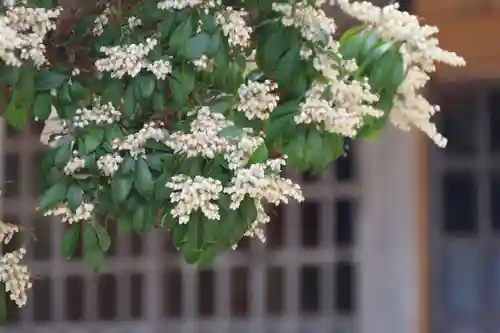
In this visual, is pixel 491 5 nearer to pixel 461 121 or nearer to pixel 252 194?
pixel 461 121

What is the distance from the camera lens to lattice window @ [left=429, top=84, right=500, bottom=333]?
5.15 m

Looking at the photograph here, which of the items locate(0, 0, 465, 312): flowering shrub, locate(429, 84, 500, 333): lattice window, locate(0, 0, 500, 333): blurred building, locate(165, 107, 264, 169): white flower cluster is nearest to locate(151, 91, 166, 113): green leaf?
locate(0, 0, 465, 312): flowering shrub

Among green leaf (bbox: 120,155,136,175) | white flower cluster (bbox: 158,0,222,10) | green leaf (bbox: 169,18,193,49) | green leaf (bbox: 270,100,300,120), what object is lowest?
green leaf (bbox: 120,155,136,175)

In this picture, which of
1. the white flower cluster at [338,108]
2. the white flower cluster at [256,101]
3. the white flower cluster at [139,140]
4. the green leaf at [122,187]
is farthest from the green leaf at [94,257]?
the white flower cluster at [338,108]

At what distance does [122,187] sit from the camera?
2479mm

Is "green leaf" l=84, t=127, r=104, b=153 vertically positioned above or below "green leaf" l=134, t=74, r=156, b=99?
below

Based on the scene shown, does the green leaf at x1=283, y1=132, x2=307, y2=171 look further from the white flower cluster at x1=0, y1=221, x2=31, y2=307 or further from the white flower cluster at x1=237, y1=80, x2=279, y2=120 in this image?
the white flower cluster at x1=0, y1=221, x2=31, y2=307

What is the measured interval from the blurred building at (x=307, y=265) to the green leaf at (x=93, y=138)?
259 centimetres

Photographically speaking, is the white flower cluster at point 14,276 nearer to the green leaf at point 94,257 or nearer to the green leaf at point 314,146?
the green leaf at point 94,257

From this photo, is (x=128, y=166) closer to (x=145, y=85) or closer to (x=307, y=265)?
(x=145, y=85)

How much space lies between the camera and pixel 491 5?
4.91 meters

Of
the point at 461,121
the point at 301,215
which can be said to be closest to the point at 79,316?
the point at 301,215

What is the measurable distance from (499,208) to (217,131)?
3.10 m

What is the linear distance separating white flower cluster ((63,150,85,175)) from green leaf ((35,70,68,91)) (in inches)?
8.7
